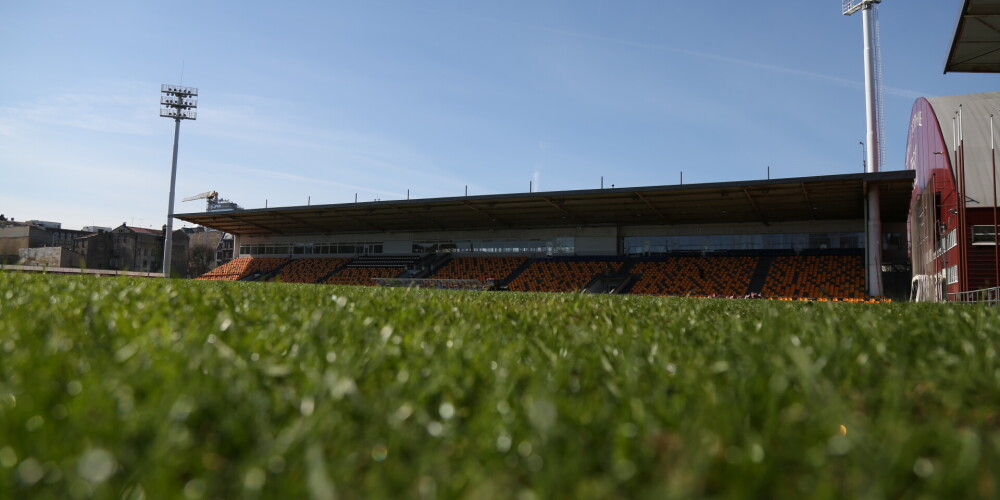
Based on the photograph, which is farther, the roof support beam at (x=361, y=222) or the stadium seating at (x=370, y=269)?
the roof support beam at (x=361, y=222)

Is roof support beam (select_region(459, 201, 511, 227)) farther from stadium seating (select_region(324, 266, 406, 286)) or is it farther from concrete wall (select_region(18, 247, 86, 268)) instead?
concrete wall (select_region(18, 247, 86, 268))

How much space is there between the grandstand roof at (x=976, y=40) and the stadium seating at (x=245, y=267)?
190 ft

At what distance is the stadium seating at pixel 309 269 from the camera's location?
55.9m

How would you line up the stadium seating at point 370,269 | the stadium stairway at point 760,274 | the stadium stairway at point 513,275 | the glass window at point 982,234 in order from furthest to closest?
the stadium seating at point 370,269, the stadium stairway at point 513,275, the stadium stairway at point 760,274, the glass window at point 982,234

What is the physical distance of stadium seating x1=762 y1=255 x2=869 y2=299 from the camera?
119 feet

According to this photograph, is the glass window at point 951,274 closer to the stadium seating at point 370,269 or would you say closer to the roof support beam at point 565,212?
the roof support beam at point 565,212

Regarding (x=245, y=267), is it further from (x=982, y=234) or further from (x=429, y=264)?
(x=982, y=234)

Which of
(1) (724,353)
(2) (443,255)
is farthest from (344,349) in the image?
(2) (443,255)

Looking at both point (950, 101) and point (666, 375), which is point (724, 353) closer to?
point (666, 375)

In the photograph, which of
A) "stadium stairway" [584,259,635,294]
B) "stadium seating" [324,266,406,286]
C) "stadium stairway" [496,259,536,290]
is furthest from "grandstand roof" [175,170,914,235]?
"stadium seating" [324,266,406,286]

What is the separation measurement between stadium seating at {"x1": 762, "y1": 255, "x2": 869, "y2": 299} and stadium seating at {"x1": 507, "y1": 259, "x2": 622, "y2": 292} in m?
11.9

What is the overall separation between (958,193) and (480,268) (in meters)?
34.7

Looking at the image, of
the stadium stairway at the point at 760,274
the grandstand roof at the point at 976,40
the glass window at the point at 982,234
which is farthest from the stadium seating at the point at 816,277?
the grandstand roof at the point at 976,40

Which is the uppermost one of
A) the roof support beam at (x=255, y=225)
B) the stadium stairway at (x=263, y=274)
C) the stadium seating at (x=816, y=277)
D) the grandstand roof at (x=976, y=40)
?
the grandstand roof at (x=976, y=40)
